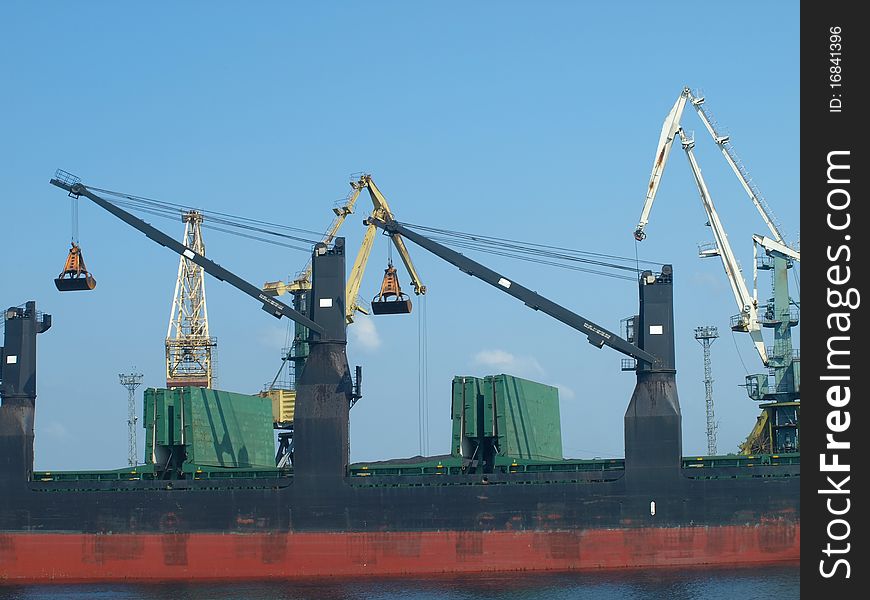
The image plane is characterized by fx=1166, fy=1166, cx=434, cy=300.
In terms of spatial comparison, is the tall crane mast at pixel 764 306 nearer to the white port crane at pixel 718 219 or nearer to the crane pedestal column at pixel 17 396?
the white port crane at pixel 718 219

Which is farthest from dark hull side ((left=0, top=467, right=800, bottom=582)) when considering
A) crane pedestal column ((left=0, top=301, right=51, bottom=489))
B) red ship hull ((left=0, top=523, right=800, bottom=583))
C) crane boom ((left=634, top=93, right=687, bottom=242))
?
crane boom ((left=634, top=93, right=687, bottom=242))

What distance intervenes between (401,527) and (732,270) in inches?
769

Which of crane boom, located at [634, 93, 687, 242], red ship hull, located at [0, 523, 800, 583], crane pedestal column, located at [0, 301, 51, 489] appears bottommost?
red ship hull, located at [0, 523, 800, 583]

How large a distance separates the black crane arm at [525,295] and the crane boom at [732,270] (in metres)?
8.63

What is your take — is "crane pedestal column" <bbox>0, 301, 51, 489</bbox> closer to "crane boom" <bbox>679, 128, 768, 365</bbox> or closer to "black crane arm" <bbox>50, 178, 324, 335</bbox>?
"black crane arm" <bbox>50, 178, 324, 335</bbox>

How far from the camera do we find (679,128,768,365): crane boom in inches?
1987

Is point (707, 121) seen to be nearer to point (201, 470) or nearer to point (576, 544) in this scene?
point (576, 544)

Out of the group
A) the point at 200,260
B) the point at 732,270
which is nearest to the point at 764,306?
the point at 732,270

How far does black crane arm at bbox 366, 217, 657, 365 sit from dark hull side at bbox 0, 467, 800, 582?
479 centimetres

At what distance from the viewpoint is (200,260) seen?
4731 cm
